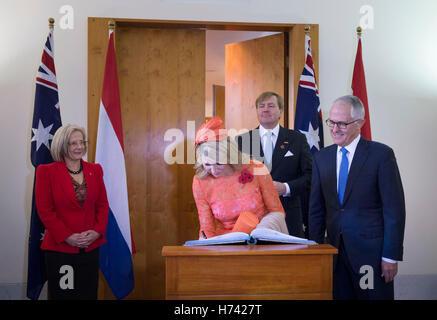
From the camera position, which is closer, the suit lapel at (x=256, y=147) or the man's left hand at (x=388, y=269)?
the man's left hand at (x=388, y=269)

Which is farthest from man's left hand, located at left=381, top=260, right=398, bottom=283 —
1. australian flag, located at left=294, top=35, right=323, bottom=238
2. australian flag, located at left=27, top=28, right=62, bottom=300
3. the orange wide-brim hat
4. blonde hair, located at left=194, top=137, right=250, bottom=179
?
australian flag, located at left=27, top=28, right=62, bottom=300

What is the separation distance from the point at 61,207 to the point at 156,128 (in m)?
1.35

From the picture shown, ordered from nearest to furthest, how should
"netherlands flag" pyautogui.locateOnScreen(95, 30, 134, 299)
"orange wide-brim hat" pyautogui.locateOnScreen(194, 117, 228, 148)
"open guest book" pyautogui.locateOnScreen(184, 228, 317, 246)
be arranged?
"open guest book" pyautogui.locateOnScreen(184, 228, 317, 246)
"orange wide-brim hat" pyautogui.locateOnScreen(194, 117, 228, 148)
"netherlands flag" pyautogui.locateOnScreen(95, 30, 134, 299)

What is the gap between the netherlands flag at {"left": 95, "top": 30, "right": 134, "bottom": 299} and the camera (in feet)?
10.6

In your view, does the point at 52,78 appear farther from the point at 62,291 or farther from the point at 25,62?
the point at 62,291

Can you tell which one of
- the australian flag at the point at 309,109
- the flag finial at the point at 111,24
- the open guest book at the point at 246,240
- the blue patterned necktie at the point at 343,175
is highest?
the flag finial at the point at 111,24

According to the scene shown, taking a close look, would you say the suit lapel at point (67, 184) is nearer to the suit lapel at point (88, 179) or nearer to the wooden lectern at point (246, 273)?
the suit lapel at point (88, 179)

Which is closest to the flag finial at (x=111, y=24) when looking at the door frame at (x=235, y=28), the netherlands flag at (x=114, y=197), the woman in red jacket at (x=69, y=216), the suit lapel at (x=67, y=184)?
the door frame at (x=235, y=28)

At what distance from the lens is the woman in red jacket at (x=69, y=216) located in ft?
8.43

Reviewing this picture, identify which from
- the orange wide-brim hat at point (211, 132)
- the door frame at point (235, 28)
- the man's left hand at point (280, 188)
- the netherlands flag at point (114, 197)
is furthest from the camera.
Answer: the door frame at point (235, 28)

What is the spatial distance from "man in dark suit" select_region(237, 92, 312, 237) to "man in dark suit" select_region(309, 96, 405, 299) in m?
0.80

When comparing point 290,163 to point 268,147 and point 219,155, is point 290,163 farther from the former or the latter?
point 219,155

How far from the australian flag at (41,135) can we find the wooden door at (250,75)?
1.71 m

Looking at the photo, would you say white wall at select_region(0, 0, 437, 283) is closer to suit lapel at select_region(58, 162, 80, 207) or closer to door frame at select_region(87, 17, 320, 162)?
door frame at select_region(87, 17, 320, 162)
